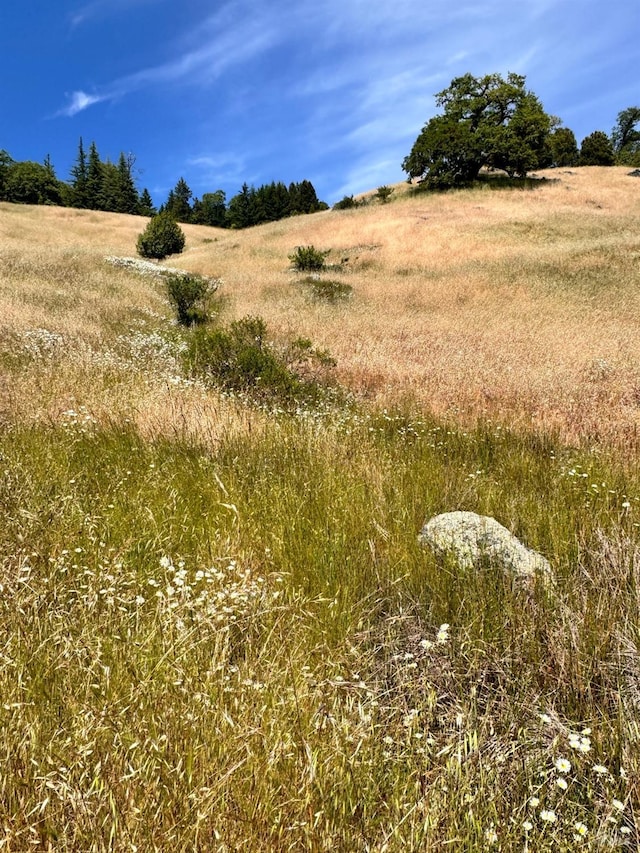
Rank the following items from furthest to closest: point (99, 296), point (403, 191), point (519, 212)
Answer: point (403, 191) < point (519, 212) < point (99, 296)

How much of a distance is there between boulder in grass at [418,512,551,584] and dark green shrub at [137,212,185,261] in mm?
31579

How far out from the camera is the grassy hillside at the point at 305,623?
123cm

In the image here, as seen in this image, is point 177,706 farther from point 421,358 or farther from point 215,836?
point 421,358

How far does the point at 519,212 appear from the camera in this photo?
106 feet

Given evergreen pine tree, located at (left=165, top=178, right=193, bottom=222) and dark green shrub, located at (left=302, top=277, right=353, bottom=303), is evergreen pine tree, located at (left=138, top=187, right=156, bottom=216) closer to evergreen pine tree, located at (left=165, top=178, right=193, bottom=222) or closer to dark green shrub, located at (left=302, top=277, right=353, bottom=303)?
evergreen pine tree, located at (left=165, top=178, right=193, bottom=222)

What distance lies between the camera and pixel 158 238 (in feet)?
96.5

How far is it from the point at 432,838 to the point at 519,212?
1503 inches

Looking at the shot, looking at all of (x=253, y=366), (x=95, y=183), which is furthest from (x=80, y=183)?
(x=253, y=366)

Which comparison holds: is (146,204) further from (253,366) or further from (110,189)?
(253,366)

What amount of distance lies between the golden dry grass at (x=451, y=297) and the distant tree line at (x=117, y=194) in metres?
32.8

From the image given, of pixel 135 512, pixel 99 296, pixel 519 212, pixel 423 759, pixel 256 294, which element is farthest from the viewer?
pixel 519 212

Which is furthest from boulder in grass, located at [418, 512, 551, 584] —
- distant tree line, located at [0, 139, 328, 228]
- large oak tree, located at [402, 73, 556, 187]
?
distant tree line, located at [0, 139, 328, 228]

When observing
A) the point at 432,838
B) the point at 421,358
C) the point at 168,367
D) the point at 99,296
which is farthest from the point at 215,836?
the point at 99,296

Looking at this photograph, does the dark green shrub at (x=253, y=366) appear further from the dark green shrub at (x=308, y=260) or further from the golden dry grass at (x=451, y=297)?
the dark green shrub at (x=308, y=260)
